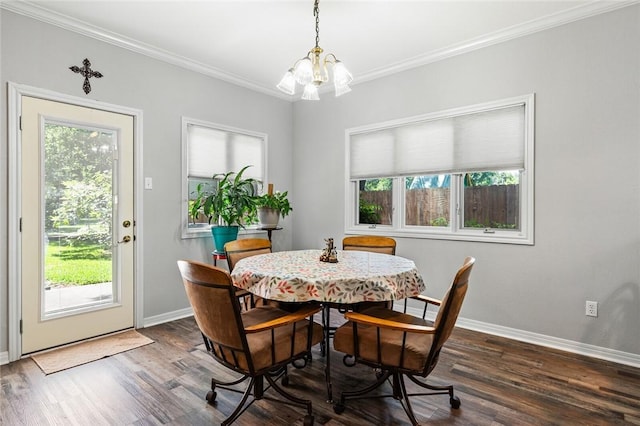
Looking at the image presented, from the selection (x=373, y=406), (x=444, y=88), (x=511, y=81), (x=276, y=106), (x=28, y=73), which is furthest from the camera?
(x=276, y=106)

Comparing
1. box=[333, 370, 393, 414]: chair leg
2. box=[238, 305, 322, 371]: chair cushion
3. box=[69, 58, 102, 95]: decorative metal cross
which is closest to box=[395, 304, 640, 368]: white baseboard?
box=[333, 370, 393, 414]: chair leg

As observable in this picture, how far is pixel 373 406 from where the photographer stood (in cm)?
201

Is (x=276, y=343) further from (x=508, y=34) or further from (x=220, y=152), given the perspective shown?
(x=508, y=34)

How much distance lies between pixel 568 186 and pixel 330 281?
2.33 meters

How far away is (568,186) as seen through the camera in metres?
2.81

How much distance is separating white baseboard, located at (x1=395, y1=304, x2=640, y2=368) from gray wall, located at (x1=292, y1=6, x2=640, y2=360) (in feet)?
0.10

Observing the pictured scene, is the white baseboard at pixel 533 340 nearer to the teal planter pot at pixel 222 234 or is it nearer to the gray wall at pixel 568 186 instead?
the gray wall at pixel 568 186

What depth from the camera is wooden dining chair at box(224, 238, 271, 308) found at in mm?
2629

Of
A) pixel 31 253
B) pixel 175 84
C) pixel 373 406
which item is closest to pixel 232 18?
pixel 175 84

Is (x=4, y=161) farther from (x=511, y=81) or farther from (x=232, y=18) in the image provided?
(x=511, y=81)

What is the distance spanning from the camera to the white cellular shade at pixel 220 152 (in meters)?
3.78

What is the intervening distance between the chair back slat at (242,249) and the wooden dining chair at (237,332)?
0.91 metres

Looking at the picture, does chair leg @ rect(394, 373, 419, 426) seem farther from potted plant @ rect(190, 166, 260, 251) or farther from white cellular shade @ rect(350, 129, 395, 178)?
white cellular shade @ rect(350, 129, 395, 178)

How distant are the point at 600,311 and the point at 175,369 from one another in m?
3.34
